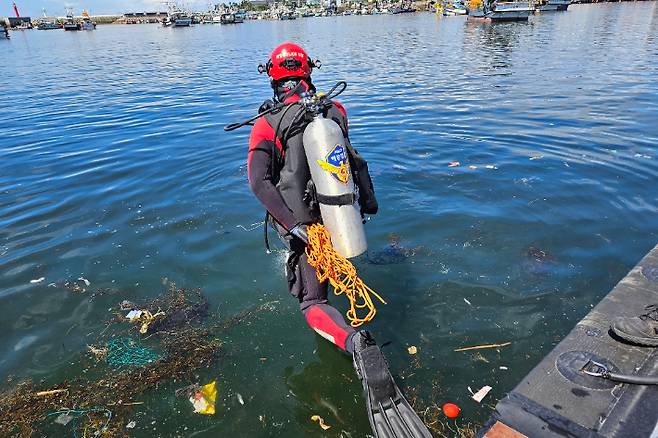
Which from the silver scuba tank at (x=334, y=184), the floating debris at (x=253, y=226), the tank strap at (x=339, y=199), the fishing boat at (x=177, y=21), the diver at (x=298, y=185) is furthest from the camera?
the fishing boat at (x=177, y=21)

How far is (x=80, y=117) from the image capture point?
17.3 meters

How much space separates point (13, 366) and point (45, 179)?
7287 millimetres

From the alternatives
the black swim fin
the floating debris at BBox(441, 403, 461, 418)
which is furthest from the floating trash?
the floating debris at BBox(441, 403, 461, 418)

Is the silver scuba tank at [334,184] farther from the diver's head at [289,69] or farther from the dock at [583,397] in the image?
the dock at [583,397]

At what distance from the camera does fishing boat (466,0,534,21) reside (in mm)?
60969

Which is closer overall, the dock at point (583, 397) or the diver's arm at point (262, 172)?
the dock at point (583, 397)

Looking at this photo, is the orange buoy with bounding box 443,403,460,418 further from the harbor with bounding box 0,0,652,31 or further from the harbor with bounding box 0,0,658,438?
the harbor with bounding box 0,0,652,31

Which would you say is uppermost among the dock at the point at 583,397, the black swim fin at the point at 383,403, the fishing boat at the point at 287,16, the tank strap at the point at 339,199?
the fishing boat at the point at 287,16

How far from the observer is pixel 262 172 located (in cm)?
385

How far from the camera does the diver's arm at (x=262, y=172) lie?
3.82 m

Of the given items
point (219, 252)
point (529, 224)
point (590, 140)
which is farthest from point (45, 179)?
point (590, 140)

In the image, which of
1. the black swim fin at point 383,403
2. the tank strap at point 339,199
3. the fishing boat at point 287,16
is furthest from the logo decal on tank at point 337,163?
the fishing boat at point 287,16

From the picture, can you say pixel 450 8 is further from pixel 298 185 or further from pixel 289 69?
pixel 298 185

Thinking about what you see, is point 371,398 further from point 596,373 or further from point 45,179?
point 45,179
